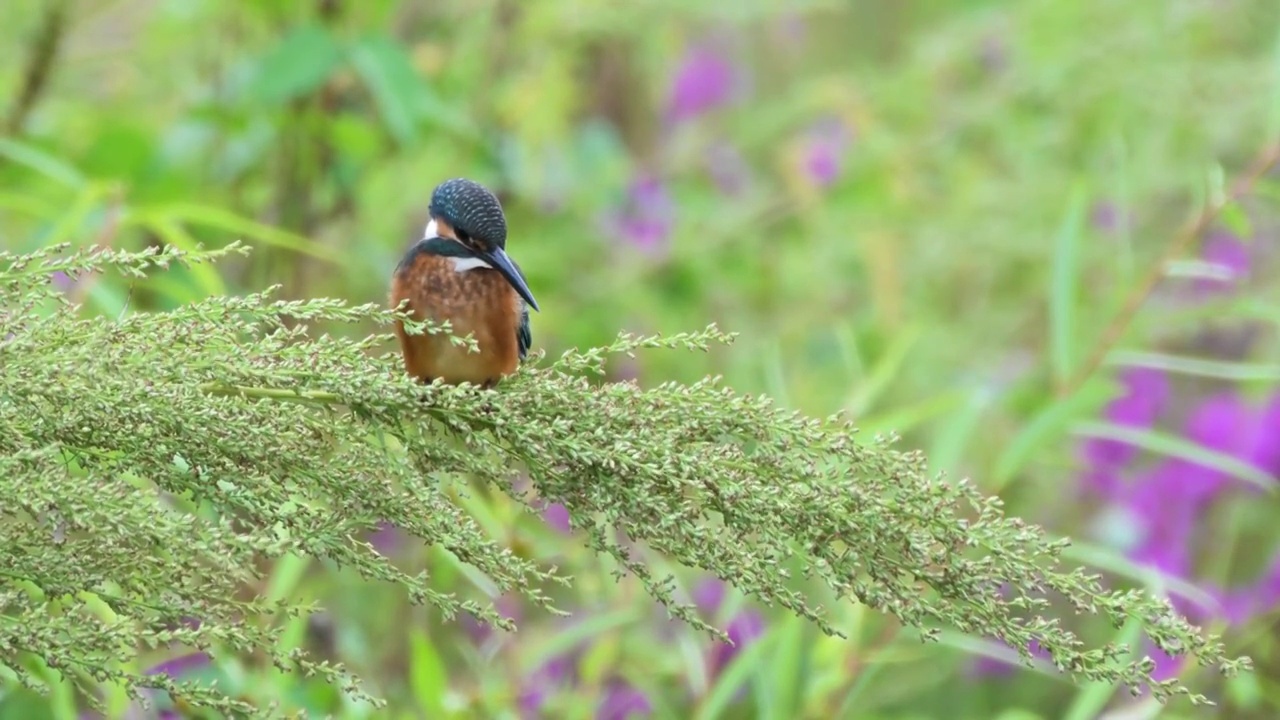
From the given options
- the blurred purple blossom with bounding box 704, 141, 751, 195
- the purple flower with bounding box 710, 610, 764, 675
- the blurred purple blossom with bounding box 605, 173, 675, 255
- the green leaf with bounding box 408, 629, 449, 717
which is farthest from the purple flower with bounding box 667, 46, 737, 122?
the green leaf with bounding box 408, 629, 449, 717

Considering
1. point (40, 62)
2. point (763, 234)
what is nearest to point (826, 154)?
point (763, 234)

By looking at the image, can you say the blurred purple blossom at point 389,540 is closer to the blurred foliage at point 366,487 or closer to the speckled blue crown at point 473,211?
the speckled blue crown at point 473,211

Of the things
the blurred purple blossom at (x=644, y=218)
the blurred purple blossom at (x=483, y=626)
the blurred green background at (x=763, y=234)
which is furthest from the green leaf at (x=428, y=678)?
the blurred purple blossom at (x=644, y=218)

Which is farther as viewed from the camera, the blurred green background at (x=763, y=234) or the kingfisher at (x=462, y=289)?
the blurred green background at (x=763, y=234)

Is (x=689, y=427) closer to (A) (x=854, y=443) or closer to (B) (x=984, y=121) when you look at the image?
(A) (x=854, y=443)

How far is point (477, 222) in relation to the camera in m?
1.82

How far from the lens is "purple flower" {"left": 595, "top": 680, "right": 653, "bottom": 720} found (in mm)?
3010

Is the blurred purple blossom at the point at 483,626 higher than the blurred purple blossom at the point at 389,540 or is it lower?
lower

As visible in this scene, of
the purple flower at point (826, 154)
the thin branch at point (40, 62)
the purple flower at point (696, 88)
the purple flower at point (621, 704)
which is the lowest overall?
the purple flower at point (621, 704)

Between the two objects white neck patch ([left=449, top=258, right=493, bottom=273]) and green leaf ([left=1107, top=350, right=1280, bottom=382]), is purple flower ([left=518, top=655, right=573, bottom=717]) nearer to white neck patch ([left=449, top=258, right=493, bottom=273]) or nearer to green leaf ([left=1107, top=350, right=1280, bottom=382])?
white neck patch ([left=449, top=258, right=493, bottom=273])

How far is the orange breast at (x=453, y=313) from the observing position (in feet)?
6.16

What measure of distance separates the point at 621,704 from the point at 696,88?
283cm

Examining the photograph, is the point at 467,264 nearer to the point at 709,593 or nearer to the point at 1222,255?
the point at 709,593

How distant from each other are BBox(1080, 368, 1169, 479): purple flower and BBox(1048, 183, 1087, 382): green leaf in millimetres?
1868
